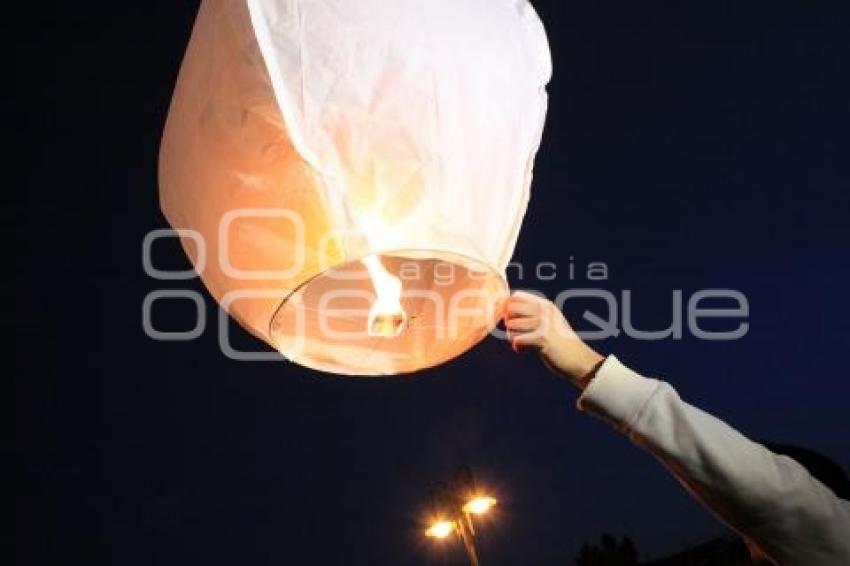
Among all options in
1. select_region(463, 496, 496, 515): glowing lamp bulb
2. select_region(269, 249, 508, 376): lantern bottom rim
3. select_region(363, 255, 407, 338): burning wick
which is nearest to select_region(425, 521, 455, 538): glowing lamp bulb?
select_region(463, 496, 496, 515): glowing lamp bulb

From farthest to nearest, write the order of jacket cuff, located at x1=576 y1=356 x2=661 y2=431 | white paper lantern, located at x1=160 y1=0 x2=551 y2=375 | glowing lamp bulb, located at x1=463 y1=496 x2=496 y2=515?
glowing lamp bulb, located at x1=463 y1=496 x2=496 y2=515
jacket cuff, located at x1=576 y1=356 x2=661 y2=431
white paper lantern, located at x1=160 y1=0 x2=551 y2=375

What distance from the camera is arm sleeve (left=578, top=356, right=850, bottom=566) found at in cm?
141

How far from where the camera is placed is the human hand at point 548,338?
1682 millimetres

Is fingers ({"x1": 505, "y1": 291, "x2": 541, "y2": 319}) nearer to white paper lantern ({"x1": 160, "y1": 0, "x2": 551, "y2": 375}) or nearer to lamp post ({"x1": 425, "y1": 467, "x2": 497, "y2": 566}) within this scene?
white paper lantern ({"x1": 160, "y1": 0, "x2": 551, "y2": 375})

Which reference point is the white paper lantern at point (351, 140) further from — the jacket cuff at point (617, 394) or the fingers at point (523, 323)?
the jacket cuff at point (617, 394)

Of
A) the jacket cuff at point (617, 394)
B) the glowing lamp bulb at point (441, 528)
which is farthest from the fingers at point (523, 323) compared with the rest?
the glowing lamp bulb at point (441, 528)

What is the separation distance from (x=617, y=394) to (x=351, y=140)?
78 centimetres

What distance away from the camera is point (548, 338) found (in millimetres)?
1711

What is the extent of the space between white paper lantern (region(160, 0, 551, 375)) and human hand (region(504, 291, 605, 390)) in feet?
0.71

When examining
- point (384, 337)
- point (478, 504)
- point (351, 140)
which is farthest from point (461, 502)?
point (351, 140)

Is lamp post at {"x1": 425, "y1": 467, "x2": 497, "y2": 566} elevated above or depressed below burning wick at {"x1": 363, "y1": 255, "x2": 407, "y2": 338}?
above

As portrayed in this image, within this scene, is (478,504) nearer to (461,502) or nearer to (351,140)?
(461,502)

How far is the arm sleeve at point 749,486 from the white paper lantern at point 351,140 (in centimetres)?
45

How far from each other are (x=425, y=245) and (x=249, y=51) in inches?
19.4
